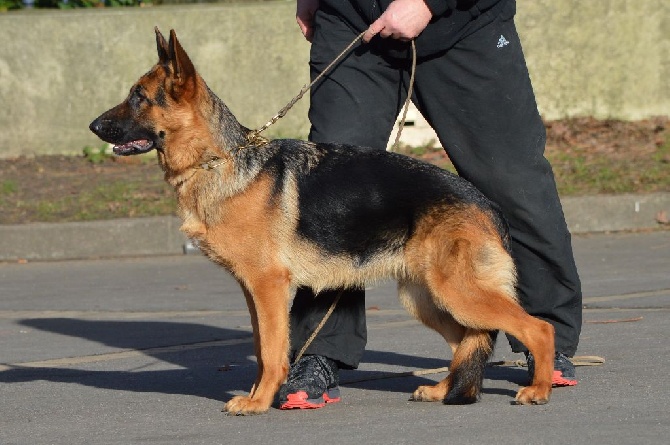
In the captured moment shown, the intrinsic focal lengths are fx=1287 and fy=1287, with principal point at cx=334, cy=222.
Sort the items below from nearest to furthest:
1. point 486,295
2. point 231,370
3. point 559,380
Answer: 1. point 486,295
2. point 559,380
3. point 231,370

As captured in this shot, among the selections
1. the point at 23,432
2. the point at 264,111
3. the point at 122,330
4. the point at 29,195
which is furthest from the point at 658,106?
the point at 23,432

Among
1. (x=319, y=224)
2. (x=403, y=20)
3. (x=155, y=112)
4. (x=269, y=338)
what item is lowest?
(x=269, y=338)

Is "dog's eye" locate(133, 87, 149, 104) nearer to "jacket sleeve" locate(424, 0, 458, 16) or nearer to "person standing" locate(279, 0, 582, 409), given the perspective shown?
"person standing" locate(279, 0, 582, 409)

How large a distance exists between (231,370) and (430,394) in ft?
3.98

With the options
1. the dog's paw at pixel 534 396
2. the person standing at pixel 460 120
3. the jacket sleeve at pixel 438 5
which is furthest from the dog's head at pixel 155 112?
the dog's paw at pixel 534 396

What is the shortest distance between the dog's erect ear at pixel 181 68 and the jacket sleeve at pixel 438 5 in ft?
3.15

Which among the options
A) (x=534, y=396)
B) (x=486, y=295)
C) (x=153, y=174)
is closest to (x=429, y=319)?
(x=486, y=295)

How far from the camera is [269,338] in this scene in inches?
189

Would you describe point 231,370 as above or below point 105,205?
below

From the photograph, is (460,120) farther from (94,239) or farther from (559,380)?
(94,239)

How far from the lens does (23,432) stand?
4.66 m

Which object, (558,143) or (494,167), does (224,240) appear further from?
(558,143)

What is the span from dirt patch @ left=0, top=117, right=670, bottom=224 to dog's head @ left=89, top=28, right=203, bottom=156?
5226 millimetres

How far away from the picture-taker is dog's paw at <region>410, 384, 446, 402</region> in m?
4.99
